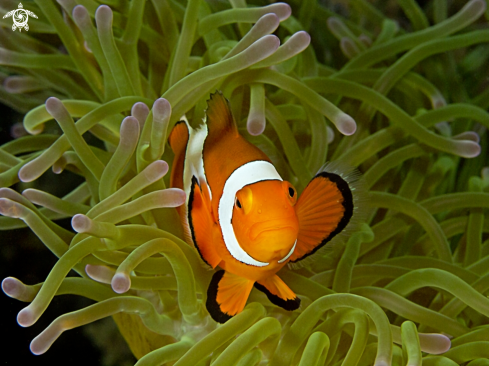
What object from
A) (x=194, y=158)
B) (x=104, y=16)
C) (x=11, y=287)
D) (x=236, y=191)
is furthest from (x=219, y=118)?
(x=11, y=287)

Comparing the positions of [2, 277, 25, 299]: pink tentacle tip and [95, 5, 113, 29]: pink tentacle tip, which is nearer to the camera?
[2, 277, 25, 299]: pink tentacle tip

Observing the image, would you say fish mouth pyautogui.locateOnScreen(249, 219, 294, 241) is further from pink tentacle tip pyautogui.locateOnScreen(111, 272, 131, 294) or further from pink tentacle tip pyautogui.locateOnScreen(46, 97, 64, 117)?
pink tentacle tip pyautogui.locateOnScreen(46, 97, 64, 117)

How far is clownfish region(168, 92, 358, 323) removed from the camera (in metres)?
0.70

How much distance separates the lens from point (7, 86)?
1235 mm

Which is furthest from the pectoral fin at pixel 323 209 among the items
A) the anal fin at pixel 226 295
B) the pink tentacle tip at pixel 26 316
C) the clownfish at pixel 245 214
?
the pink tentacle tip at pixel 26 316

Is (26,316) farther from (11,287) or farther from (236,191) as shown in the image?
(236,191)

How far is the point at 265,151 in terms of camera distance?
1009mm

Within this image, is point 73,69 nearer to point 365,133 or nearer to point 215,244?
point 215,244

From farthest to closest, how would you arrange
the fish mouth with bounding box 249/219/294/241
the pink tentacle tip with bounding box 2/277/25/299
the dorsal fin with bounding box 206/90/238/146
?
1. the dorsal fin with bounding box 206/90/238/146
2. the pink tentacle tip with bounding box 2/277/25/299
3. the fish mouth with bounding box 249/219/294/241

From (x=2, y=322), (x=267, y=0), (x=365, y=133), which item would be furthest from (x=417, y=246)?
(x=2, y=322)

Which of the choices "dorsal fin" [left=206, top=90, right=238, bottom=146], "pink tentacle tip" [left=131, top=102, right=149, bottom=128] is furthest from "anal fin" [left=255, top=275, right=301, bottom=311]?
"pink tentacle tip" [left=131, top=102, right=149, bottom=128]

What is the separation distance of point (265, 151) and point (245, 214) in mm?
327

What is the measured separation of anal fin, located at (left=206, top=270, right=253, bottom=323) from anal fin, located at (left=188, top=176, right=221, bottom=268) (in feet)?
0.12

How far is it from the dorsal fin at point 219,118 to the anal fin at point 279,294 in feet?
0.93
